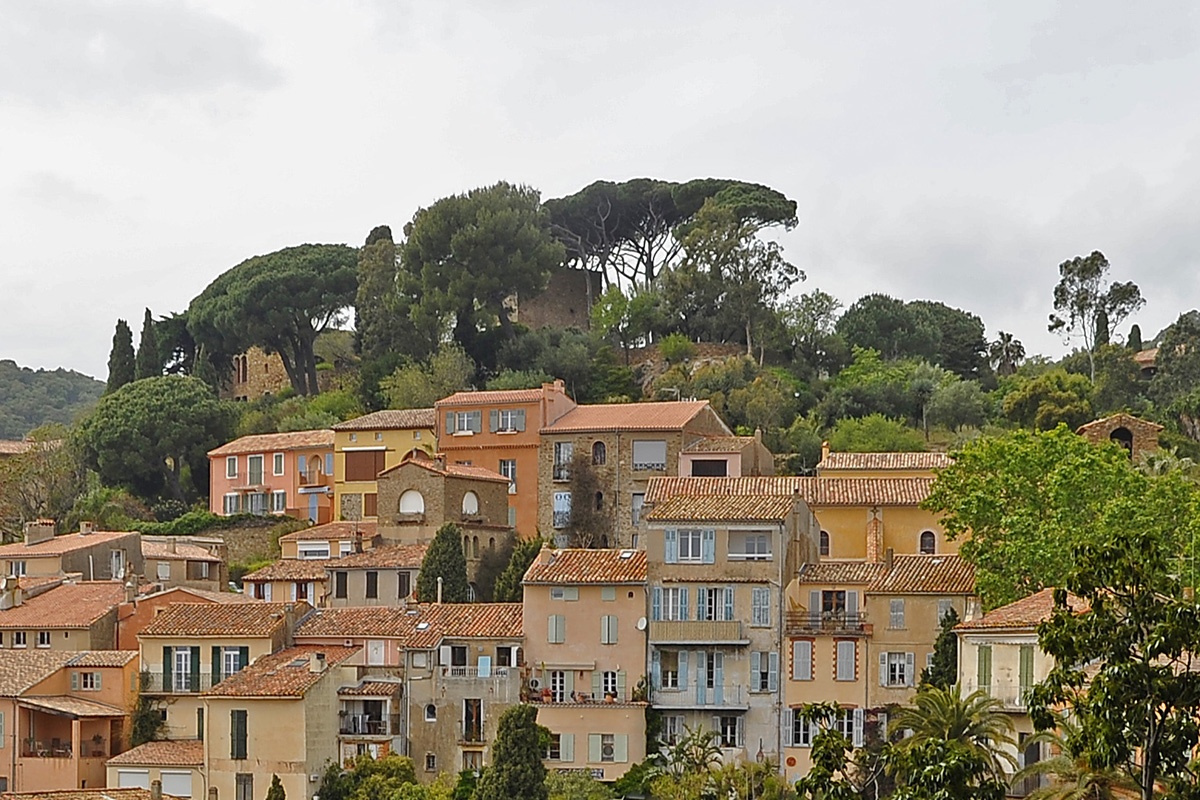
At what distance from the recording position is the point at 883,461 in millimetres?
66312

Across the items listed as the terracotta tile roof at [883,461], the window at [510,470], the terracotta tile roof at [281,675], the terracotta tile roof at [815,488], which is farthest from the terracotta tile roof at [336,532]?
the terracotta tile roof at [883,461]

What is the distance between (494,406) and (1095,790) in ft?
141

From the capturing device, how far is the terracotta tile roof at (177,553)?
68.7 m

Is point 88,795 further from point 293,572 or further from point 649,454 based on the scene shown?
point 649,454

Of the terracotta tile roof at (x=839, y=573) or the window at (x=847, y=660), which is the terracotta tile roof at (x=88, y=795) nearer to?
the window at (x=847, y=660)

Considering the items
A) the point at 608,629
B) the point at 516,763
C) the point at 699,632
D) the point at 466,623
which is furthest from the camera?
the point at 466,623

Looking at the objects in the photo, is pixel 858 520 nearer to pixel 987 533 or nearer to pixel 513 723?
pixel 987 533

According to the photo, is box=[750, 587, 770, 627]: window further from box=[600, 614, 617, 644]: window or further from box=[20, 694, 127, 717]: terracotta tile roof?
box=[20, 694, 127, 717]: terracotta tile roof

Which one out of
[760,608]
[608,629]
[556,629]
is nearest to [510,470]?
[556,629]

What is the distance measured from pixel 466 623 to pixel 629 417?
17.5 metres

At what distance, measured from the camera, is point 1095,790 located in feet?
100

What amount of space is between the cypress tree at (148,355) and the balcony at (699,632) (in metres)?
47.0

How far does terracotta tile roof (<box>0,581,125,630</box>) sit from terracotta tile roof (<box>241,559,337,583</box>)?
189 inches

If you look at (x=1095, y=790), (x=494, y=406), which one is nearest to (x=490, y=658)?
(x=494, y=406)
